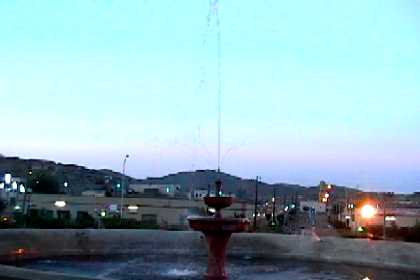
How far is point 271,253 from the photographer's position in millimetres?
24469

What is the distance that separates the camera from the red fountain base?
1458 cm

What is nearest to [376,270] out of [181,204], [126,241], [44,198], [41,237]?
[126,241]

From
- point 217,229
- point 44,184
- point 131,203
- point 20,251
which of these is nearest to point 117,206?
point 131,203

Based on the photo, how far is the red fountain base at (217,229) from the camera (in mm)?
14578

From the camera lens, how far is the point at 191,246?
24.5 metres

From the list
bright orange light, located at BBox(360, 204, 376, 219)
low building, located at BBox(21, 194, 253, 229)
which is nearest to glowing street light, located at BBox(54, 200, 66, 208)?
low building, located at BBox(21, 194, 253, 229)

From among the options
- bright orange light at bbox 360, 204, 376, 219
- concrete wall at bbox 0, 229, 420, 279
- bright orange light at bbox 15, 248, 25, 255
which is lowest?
bright orange light at bbox 15, 248, 25, 255

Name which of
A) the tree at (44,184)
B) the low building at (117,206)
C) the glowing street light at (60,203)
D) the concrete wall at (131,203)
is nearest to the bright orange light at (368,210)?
the low building at (117,206)

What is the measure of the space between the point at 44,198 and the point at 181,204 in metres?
17.0

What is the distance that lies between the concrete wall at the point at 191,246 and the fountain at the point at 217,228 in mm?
8305

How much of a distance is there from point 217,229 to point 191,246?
10067 mm

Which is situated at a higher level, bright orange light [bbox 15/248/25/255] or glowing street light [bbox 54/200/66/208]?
glowing street light [bbox 54/200/66/208]

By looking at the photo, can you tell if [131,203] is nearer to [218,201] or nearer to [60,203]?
[60,203]

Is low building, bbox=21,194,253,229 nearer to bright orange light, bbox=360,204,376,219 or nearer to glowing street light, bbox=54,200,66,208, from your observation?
glowing street light, bbox=54,200,66,208
